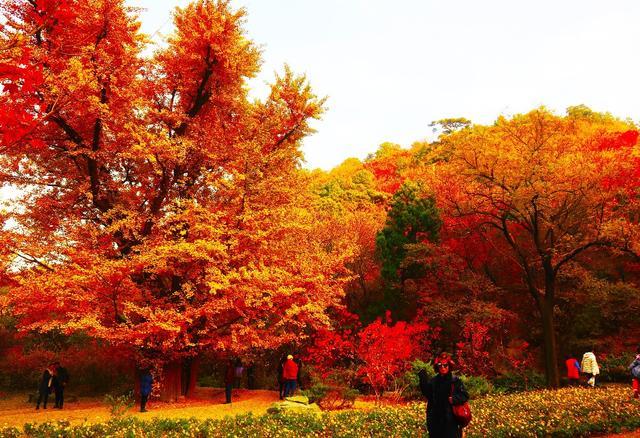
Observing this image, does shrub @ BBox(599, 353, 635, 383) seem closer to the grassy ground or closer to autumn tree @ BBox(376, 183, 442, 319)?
autumn tree @ BBox(376, 183, 442, 319)

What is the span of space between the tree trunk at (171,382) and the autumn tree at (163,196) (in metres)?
0.07

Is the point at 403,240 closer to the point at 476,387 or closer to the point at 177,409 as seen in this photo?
the point at 476,387

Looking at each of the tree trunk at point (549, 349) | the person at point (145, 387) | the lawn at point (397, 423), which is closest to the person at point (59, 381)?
the person at point (145, 387)

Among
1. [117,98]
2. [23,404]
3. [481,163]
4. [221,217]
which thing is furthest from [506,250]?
[23,404]

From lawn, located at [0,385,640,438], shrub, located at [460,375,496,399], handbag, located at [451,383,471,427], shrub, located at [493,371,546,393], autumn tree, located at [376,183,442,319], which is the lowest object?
shrub, located at [493,371,546,393]

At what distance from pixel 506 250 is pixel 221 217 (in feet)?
55.5

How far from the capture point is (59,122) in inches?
566

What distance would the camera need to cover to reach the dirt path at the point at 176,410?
12440 millimetres

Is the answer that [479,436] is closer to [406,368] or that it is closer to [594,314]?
[406,368]

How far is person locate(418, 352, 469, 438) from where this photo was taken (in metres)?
5.68

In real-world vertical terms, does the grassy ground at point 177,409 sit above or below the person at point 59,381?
below

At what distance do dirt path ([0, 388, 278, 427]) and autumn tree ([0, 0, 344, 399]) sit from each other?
4.15 feet

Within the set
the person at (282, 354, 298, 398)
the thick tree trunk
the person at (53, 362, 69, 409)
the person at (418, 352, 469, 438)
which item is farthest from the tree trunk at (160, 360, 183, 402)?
the person at (418, 352, 469, 438)

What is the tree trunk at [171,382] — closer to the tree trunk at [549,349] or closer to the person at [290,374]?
the person at [290,374]
